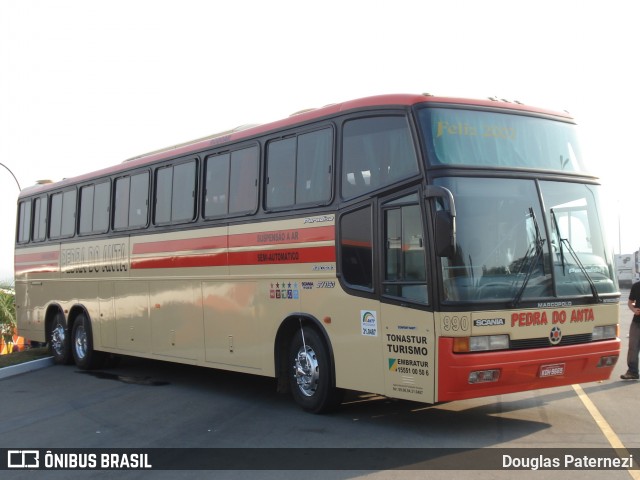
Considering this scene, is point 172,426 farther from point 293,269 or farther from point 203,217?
point 203,217

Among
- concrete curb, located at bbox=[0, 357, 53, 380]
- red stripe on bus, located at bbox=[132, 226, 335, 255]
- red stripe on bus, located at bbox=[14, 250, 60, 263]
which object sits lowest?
concrete curb, located at bbox=[0, 357, 53, 380]

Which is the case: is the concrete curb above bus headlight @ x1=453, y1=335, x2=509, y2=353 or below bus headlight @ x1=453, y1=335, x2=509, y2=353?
below

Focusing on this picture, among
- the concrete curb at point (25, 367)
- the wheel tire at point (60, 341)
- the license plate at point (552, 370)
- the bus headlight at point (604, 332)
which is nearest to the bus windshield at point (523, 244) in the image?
the bus headlight at point (604, 332)

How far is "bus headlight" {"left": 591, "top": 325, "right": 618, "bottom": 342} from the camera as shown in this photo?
360 inches

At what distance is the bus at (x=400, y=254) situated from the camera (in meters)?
8.39

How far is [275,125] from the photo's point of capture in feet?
36.6

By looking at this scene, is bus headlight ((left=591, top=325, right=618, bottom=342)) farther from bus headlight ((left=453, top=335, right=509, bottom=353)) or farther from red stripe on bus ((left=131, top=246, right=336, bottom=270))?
red stripe on bus ((left=131, top=246, right=336, bottom=270))

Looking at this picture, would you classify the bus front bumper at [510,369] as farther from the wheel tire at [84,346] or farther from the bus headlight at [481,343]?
the wheel tire at [84,346]

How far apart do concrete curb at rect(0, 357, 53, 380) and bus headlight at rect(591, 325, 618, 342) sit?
11.2 m

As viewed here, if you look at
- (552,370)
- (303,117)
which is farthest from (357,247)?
(552,370)

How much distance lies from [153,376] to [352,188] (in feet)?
23.0

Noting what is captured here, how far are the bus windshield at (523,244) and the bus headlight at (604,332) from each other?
1.35ft

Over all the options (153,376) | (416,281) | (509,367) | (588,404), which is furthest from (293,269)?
(153,376)

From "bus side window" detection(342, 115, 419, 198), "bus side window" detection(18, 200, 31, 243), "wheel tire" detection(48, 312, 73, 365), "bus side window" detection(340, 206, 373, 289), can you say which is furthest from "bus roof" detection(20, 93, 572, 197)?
"bus side window" detection(18, 200, 31, 243)
